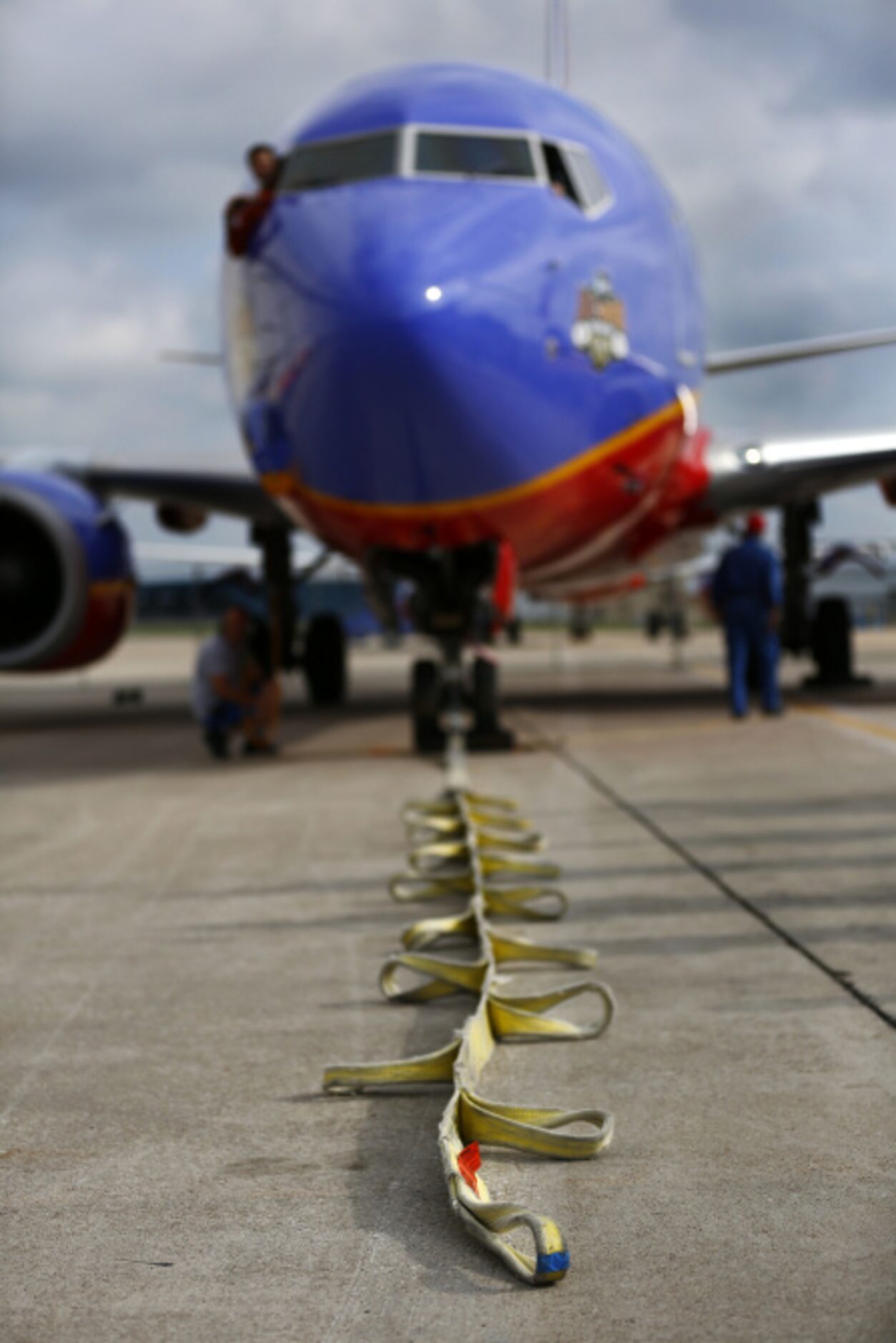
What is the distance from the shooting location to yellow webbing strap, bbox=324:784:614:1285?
6.98 ft

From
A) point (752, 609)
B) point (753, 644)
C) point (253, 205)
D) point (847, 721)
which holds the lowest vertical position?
point (847, 721)

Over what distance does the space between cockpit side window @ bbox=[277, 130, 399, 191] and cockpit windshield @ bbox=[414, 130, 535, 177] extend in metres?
0.16

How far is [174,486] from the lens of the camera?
1243 centimetres

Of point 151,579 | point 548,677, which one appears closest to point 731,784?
point 548,677

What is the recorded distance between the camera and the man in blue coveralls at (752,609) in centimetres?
1167

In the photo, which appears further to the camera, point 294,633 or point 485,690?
point 294,633

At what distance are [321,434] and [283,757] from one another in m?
2.60

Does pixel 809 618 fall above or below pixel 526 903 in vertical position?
above

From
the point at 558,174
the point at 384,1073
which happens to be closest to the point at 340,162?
→ the point at 558,174

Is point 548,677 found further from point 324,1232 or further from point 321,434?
point 324,1232

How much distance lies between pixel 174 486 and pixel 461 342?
551 centimetres

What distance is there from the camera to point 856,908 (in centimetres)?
448

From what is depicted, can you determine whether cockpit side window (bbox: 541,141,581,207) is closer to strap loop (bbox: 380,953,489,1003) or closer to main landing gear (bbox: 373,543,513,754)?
main landing gear (bbox: 373,543,513,754)

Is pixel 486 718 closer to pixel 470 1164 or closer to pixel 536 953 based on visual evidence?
pixel 536 953
